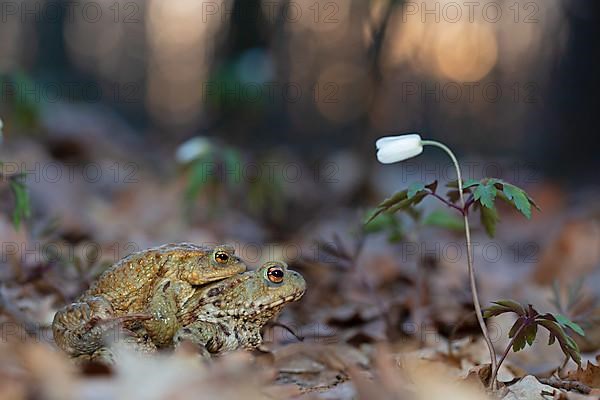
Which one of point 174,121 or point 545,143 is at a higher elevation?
point 545,143

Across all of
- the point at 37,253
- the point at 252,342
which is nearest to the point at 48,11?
the point at 37,253

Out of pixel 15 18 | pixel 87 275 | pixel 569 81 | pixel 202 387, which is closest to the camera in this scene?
pixel 202 387

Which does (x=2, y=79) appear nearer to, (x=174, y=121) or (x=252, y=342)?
(x=252, y=342)

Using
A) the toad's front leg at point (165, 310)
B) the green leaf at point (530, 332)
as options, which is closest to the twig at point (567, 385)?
the green leaf at point (530, 332)

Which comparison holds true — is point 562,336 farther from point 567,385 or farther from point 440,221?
point 440,221

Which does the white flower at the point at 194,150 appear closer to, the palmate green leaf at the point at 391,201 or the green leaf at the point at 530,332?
the palmate green leaf at the point at 391,201

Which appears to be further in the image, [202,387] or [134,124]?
[134,124]
